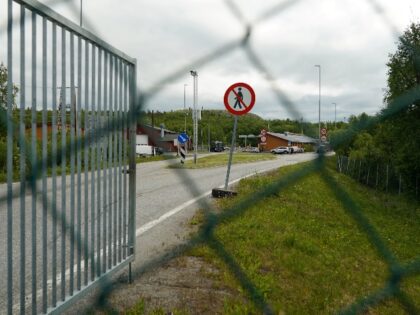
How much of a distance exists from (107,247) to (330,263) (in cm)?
258

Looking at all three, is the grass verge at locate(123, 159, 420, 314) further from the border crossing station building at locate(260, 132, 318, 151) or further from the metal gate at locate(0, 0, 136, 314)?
the metal gate at locate(0, 0, 136, 314)

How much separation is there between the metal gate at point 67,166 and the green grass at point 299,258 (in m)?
0.59

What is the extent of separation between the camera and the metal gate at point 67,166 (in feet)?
4.98

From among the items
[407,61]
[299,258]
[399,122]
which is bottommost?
[299,258]

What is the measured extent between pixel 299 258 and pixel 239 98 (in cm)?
266

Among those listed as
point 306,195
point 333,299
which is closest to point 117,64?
point 333,299

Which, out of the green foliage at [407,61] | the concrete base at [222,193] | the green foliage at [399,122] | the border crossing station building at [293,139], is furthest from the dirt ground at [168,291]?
the concrete base at [222,193]

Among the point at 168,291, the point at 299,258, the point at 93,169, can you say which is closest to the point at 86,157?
the point at 93,169

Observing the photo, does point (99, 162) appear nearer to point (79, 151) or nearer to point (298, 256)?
point (79, 151)

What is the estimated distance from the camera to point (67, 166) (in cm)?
188

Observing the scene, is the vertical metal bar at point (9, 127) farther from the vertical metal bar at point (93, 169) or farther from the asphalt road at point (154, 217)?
the vertical metal bar at point (93, 169)

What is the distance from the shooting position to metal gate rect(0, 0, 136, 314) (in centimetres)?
152

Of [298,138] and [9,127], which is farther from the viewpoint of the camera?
[298,138]

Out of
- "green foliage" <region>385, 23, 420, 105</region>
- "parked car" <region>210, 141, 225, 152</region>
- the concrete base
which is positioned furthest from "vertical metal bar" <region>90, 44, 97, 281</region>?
the concrete base
